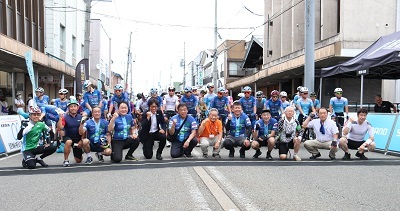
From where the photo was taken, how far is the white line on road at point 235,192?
18.5ft

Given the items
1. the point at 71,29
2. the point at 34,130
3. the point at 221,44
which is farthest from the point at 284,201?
the point at 221,44

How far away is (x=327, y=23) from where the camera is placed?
27297 mm

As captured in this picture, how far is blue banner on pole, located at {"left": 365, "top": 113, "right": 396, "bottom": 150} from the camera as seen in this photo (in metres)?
12.1

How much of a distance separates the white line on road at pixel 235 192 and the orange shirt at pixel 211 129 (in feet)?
8.36

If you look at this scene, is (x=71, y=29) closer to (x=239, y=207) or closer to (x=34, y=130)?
(x=34, y=130)

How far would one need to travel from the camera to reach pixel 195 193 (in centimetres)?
639

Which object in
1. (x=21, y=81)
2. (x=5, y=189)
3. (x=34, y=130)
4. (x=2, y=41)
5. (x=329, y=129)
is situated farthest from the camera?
(x=21, y=81)

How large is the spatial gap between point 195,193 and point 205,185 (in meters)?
0.58

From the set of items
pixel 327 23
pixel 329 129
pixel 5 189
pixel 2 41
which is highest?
pixel 327 23

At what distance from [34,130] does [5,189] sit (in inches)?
90.6

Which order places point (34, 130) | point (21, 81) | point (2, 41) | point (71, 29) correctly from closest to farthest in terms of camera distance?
point (34, 130) → point (2, 41) → point (21, 81) → point (71, 29)

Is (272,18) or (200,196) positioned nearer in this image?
(200,196)

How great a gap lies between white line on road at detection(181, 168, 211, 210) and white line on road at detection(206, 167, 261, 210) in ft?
1.54

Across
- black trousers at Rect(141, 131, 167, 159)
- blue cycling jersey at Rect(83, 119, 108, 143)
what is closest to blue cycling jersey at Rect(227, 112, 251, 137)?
black trousers at Rect(141, 131, 167, 159)
